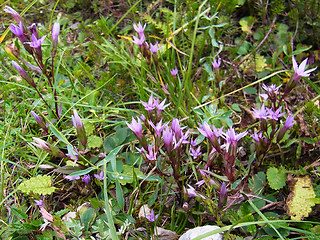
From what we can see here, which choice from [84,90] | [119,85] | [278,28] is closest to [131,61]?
[119,85]

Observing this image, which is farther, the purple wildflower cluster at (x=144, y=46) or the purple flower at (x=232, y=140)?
the purple wildflower cluster at (x=144, y=46)

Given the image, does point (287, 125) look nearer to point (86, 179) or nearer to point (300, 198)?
point (300, 198)

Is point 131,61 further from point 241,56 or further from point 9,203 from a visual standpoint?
point 9,203

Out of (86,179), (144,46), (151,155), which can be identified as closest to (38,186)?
(86,179)

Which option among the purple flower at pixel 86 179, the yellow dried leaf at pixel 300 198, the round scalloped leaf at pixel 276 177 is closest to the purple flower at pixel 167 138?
the purple flower at pixel 86 179

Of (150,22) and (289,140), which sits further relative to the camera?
(150,22)

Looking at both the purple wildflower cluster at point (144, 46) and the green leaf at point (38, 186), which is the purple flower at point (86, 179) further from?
the purple wildflower cluster at point (144, 46)

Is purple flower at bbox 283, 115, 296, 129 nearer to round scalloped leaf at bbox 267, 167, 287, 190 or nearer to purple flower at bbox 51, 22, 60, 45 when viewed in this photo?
round scalloped leaf at bbox 267, 167, 287, 190
